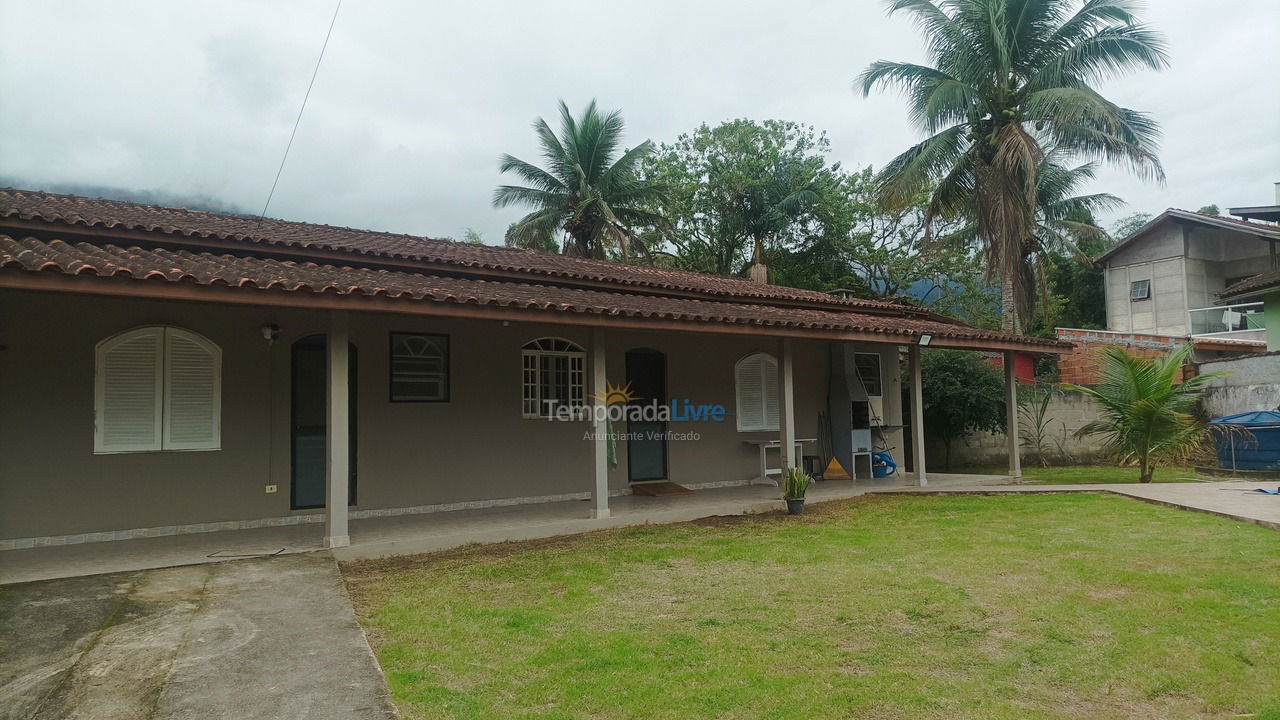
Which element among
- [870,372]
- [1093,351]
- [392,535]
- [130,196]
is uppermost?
[130,196]

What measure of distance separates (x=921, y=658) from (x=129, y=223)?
25.6 feet

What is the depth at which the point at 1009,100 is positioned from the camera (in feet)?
50.3

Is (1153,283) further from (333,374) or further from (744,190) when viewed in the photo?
(333,374)

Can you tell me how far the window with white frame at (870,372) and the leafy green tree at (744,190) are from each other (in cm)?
993

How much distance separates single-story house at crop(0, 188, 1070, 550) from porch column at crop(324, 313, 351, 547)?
0.02 m

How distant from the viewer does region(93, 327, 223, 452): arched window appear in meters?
6.93

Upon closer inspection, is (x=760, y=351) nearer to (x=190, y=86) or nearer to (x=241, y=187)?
(x=190, y=86)

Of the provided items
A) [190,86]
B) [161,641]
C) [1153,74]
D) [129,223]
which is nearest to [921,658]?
[161,641]

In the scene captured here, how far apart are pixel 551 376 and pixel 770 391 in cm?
382

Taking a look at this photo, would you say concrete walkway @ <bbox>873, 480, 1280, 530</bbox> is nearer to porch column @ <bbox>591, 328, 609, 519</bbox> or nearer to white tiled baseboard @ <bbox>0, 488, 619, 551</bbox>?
porch column @ <bbox>591, 328, 609, 519</bbox>

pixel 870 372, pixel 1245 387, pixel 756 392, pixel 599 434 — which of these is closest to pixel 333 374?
pixel 599 434

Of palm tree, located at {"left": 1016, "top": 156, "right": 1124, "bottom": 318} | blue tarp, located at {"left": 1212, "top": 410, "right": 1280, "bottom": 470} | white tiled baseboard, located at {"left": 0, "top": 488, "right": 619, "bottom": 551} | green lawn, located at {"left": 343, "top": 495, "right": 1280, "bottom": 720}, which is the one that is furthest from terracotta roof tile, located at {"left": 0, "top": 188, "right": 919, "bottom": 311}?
palm tree, located at {"left": 1016, "top": 156, "right": 1124, "bottom": 318}

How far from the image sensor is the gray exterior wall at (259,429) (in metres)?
6.61

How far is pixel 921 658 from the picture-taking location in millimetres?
3820
